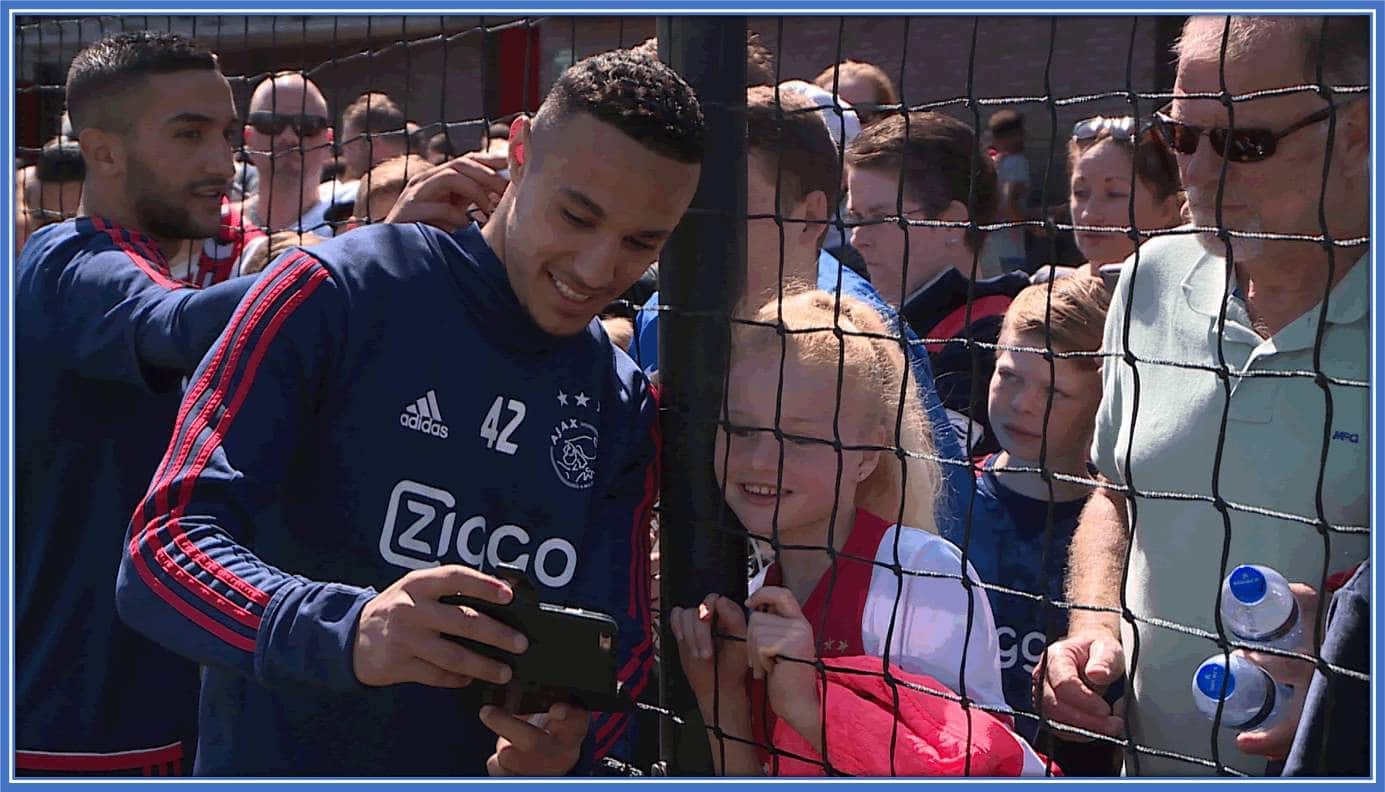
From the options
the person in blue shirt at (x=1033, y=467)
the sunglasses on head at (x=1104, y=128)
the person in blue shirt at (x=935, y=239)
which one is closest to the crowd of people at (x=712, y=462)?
the person in blue shirt at (x=1033, y=467)

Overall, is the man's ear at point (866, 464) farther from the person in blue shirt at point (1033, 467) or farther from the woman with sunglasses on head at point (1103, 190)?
the woman with sunglasses on head at point (1103, 190)

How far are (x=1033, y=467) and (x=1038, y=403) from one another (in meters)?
0.13

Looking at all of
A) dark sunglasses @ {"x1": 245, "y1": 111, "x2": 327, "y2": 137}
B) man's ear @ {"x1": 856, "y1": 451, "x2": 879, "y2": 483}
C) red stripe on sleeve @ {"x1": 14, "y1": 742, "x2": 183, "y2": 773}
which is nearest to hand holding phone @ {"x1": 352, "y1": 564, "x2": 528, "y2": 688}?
man's ear @ {"x1": 856, "y1": 451, "x2": 879, "y2": 483}

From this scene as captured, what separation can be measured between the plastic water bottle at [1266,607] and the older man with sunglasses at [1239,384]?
0.03 meters

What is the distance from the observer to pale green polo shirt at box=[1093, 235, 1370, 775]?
1692 millimetres

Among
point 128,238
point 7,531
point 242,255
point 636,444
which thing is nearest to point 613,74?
point 636,444

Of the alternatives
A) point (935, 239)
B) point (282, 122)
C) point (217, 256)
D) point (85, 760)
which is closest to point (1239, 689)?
point (935, 239)

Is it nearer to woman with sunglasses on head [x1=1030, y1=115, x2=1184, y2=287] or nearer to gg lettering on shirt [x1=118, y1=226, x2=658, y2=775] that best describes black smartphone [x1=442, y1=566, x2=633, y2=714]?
gg lettering on shirt [x1=118, y1=226, x2=658, y2=775]

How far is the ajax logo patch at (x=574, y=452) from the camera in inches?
71.2

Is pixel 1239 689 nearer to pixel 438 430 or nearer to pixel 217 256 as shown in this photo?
pixel 438 430

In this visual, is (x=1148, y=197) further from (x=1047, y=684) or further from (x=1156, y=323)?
(x=1047, y=684)

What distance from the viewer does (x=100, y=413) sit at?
92.9 inches

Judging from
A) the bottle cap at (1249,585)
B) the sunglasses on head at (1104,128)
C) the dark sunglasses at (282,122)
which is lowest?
the bottle cap at (1249,585)

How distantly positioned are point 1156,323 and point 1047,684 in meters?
0.51
